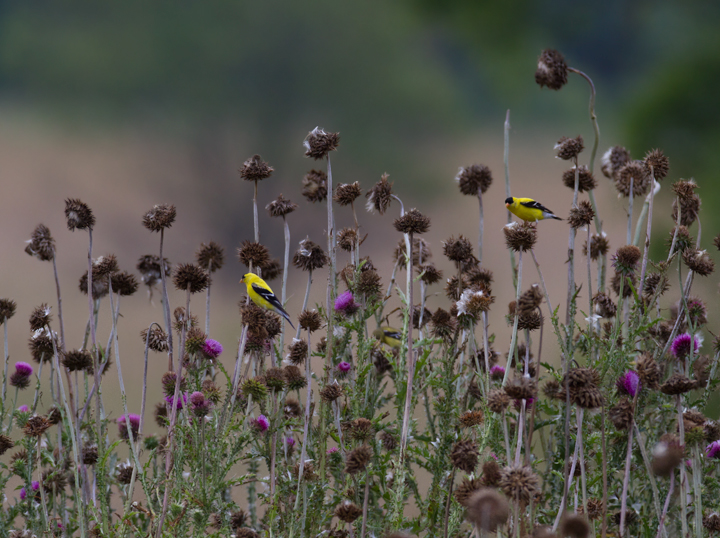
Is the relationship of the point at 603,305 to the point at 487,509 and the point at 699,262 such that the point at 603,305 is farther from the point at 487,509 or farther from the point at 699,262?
the point at 487,509

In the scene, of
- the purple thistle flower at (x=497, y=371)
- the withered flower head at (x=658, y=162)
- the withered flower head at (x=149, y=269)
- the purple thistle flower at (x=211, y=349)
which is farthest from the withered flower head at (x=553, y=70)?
the withered flower head at (x=149, y=269)

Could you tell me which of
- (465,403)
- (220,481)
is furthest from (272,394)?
(465,403)

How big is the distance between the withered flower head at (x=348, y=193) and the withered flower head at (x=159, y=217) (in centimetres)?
59

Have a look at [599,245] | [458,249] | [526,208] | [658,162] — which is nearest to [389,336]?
[458,249]

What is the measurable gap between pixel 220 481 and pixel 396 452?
521 millimetres

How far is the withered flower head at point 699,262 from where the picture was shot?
6.66 ft

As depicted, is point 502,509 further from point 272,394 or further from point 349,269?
point 349,269

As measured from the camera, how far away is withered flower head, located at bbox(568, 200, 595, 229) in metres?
2.03

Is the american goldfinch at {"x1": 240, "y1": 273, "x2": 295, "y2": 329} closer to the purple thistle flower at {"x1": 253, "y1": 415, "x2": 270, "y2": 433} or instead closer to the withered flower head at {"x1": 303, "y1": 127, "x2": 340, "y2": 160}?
the purple thistle flower at {"x1": 253, "y1": 415, "x2": 270, "y2": 433}

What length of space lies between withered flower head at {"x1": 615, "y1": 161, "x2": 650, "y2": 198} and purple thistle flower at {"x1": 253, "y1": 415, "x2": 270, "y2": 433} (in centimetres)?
155

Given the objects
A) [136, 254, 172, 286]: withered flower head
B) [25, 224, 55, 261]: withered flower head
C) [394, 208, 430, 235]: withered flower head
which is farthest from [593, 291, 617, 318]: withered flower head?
[25, 224, 55, 261]: withered flower head

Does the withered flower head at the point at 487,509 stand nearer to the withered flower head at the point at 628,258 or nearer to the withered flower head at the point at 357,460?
the withered flower head at the point at 357,460

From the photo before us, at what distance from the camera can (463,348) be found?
2.21 m

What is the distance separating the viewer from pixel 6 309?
2.32 m
